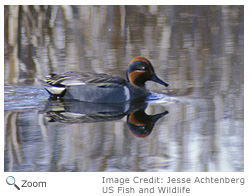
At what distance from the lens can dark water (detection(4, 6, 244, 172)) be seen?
656 cm

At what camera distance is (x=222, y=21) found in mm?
12172

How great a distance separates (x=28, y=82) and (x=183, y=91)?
9.53ft

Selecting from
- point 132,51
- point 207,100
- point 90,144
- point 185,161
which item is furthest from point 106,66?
point 185,161

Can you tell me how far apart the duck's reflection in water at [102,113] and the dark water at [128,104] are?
17 mm

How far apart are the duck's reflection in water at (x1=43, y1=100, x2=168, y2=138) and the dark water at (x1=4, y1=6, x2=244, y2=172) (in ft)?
0.05

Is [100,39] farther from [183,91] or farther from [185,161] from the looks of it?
[185,161]

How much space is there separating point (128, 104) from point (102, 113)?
0.87 metres

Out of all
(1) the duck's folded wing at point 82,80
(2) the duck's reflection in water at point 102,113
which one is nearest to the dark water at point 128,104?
(2) the duck's reflection in water at point 102,113

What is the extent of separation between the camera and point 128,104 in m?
8.98
